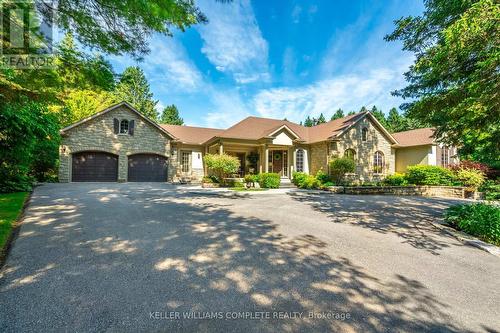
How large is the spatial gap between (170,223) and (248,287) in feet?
12.7

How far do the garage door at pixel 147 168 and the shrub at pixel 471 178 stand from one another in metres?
23.6

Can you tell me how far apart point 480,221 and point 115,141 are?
21.8m

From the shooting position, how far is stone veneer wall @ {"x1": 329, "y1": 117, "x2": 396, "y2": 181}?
19.7 m

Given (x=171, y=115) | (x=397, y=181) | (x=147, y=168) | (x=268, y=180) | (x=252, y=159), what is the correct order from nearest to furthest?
(x=268, y=180), (x=397, y=181), (x=147, y=168), (x=252, y=159), (x=171, y=115)

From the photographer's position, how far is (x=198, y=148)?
72.6 ft

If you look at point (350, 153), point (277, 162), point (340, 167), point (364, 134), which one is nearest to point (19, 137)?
point (277, 162)

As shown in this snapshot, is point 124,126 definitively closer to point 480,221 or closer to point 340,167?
point 340,167

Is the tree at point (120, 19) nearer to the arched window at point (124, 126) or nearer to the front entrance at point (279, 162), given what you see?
the arched window at point (124, 126)

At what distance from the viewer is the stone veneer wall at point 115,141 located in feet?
56.6

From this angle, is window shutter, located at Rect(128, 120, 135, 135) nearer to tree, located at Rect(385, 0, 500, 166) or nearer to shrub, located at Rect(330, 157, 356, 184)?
shrub, located at Rect(330, 157, 356, 184)

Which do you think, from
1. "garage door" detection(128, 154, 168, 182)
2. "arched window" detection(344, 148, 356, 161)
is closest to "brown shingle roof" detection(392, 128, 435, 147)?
"arched window" detection(344, 148, 356, 161)

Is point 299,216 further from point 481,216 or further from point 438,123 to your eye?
point 438,123

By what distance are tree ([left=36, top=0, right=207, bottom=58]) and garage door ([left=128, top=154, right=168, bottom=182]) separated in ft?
51.4

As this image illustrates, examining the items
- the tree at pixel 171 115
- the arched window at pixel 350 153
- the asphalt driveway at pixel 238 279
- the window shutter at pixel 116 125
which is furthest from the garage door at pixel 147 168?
the tree at pixel 171 115
